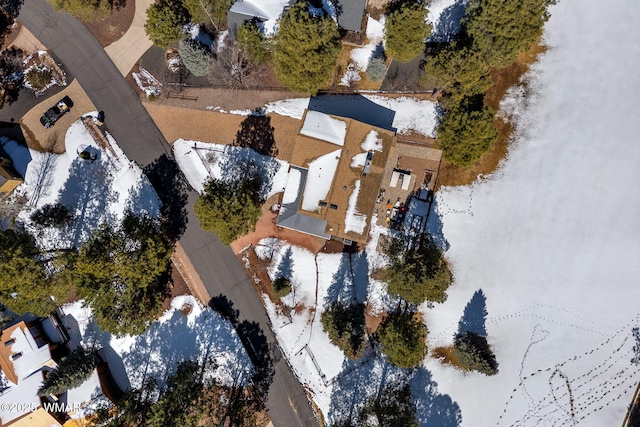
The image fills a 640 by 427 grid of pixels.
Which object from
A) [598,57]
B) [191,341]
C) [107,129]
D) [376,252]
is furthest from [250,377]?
[598,57]

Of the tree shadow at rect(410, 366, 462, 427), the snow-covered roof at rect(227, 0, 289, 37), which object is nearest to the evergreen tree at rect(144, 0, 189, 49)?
the snow-covered roof at rect(227, 0, 289, 37)

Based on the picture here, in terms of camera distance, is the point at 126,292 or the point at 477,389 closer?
the point at 126,292

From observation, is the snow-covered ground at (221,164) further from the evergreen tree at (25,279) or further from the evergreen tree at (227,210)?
the evergreen tree at (25,279)

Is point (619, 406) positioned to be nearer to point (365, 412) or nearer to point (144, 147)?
point (365, 412)

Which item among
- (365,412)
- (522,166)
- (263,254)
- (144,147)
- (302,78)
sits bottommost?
(365,412)

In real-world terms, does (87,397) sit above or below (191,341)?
below

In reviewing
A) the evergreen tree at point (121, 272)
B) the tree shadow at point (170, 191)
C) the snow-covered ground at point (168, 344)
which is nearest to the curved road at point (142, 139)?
the tree shadow at point (170, 191)

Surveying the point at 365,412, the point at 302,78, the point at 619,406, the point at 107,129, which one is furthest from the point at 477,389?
the point at 107,129
